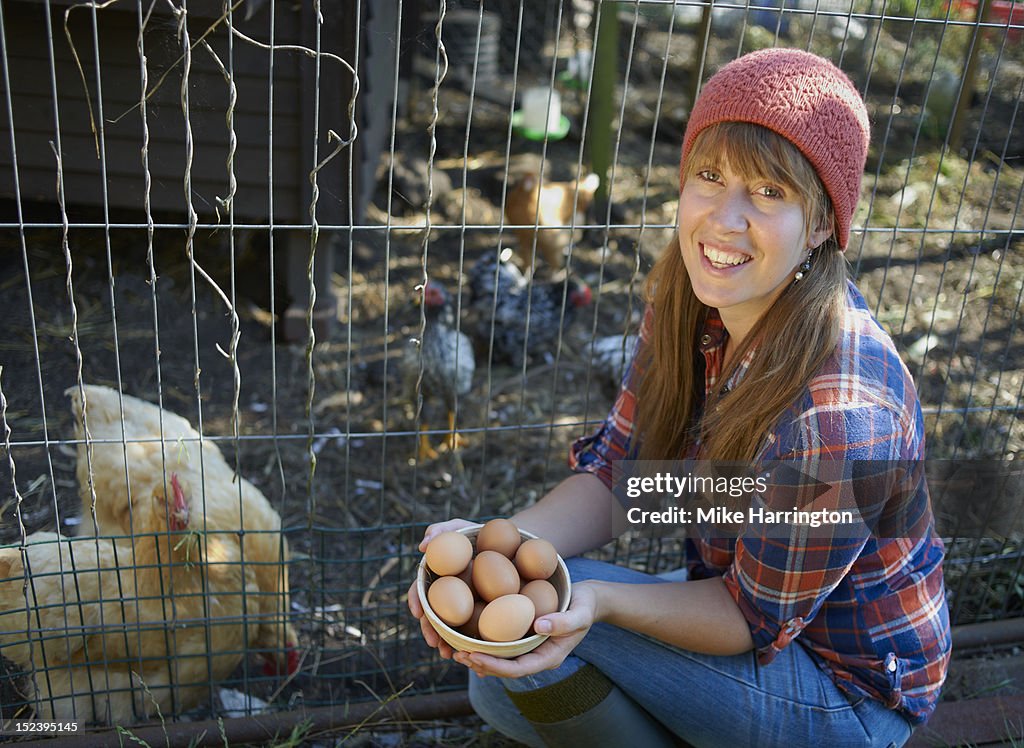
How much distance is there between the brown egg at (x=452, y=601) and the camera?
1.27 m

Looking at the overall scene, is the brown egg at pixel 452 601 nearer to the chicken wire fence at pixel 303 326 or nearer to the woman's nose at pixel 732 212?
the chicken wire fence at pixel 303 326

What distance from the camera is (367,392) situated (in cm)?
330

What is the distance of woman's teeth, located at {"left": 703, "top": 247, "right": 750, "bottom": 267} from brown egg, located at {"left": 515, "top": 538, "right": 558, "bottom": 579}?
0.50 metres

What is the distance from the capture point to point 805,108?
123 centimetres

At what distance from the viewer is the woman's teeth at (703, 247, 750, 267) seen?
132 cm

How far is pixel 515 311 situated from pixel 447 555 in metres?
2.32

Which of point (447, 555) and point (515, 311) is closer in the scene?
point (447, 555)

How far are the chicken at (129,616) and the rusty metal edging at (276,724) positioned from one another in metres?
0.07

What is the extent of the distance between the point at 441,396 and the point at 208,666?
54.1 inches

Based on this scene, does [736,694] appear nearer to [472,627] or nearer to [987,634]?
[472,627]

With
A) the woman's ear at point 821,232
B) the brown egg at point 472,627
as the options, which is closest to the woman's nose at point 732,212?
the woman's ear at point 821,232

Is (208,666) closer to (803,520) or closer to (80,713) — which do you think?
(80,713)

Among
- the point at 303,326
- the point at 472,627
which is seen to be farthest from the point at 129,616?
the point at 303,326

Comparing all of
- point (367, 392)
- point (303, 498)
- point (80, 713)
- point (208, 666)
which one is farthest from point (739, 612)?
point (367, 392)
